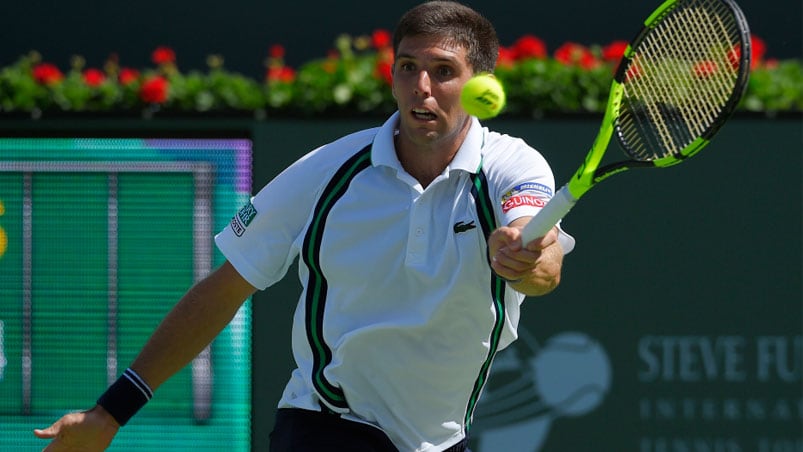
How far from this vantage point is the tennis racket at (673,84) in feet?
9.61

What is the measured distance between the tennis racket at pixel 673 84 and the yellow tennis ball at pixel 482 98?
25 cm

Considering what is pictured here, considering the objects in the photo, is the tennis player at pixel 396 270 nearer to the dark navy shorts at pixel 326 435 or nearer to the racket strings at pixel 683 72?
the dark navy shorts at pixel 326 435

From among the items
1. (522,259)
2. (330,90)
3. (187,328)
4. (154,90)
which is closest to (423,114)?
(522,259)

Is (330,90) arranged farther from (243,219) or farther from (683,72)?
(683,72)

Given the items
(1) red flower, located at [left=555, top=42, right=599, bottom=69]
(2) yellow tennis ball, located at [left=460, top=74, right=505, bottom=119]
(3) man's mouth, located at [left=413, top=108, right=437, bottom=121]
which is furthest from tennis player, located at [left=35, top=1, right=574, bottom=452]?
(1) red flower, located at [left=555, top=42, right=599, bottom=69]

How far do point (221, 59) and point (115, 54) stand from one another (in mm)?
705

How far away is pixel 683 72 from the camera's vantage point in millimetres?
3514

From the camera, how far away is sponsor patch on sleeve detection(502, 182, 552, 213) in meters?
3.19

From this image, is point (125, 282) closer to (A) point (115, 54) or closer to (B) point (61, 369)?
(B) point (61, 369)

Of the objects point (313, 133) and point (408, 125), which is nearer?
point (408, 125)

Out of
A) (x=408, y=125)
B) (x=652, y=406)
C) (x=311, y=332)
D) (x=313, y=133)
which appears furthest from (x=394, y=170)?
(x=652, y=406)

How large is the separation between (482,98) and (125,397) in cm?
120

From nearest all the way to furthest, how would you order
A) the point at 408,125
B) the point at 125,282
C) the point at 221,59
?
the point at 408,125 < the point at 125,282 < the point at 221,59

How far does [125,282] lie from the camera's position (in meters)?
5.61
